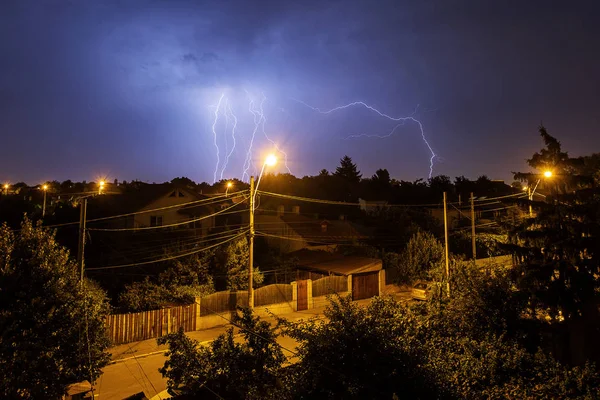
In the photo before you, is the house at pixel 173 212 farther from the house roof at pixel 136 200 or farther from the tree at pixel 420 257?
the tree at pixel 420 257

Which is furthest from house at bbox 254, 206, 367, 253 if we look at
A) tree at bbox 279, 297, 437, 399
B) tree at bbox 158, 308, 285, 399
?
tree at bbox 279, 297, 437, 399

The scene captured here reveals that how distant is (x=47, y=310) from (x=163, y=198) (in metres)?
31.2

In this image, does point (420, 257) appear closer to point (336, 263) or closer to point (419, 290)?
point (419, 290)

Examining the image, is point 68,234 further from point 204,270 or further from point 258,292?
point 258,292

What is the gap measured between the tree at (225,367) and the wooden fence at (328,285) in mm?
15878

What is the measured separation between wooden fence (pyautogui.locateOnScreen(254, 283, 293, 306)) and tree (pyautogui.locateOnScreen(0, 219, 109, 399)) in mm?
12295

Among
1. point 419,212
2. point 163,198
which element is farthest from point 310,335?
point 419,212

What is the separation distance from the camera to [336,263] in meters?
28.4

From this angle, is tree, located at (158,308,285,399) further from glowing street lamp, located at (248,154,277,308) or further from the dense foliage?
glowing street lamp, located at (248,154,277,308)

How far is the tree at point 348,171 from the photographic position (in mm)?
89875

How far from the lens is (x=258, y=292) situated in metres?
22.1

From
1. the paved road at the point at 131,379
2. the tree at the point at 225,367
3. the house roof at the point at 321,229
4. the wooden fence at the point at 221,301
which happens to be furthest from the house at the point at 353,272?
the tree at the point at 225,367

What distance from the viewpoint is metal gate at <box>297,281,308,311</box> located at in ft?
78.4

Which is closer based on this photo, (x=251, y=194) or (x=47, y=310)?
(x=47, y=310)
